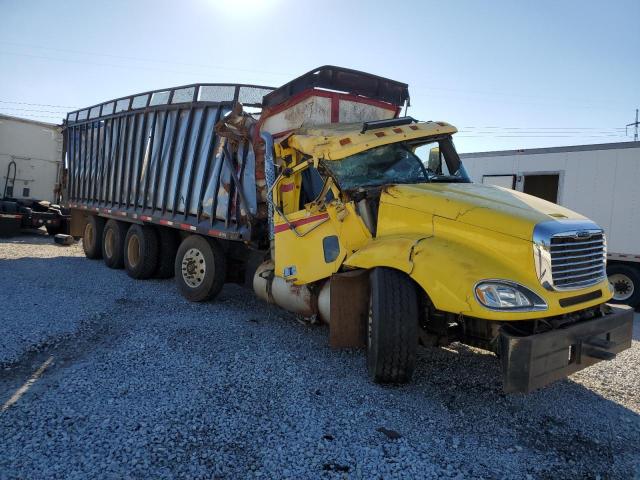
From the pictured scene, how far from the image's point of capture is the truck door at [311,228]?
4.67 meters

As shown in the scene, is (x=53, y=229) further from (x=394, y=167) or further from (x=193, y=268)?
(x=394, y=167)

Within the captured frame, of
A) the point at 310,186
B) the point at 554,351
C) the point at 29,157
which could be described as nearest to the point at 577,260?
the point at 554,351

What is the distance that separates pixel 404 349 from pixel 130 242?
677 cm

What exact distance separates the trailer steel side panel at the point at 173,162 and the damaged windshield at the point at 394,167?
6.37 ft

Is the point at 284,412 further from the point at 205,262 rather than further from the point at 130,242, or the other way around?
the point at 130,242

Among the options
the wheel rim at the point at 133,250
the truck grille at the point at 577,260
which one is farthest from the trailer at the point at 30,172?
the truck grille at the point at 577,260

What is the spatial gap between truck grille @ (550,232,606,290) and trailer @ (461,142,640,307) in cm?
550

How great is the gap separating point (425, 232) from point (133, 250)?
6.64 metres

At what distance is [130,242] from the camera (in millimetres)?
8953

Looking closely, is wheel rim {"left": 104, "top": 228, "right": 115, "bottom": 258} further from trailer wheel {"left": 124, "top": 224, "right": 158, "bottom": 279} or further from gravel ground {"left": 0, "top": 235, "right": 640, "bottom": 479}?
gravel ground {"left": 0, "top": 235, "right": 640, "bottom": 479}

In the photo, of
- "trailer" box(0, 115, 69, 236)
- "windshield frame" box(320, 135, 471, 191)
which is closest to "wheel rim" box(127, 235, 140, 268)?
"windshield frame" box(320, 135, 471, 191)

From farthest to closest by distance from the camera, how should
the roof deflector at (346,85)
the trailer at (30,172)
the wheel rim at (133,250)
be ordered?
the trailer at (30,172) → the wheel rim at (133,250) → the roof deflector at (346,85)

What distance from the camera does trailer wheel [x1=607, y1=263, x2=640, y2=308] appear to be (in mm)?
9117

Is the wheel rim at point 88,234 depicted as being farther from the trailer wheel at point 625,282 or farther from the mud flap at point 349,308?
the trailer wheel at point 625,282
